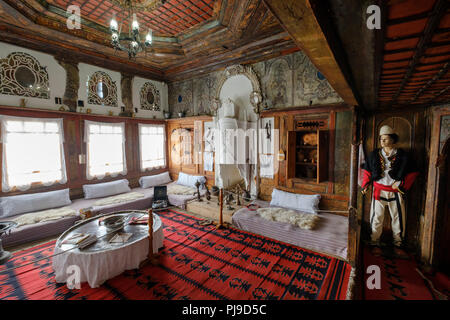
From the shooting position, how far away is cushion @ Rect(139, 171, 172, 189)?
7106mm

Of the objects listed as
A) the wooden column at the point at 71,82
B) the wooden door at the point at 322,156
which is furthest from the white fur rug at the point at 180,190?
the wooden door at the point at 322,156

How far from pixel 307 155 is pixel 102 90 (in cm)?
626

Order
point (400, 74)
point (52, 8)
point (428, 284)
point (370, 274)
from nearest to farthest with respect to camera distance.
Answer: point (400, 74), point (428, 284), point (370, 274), point (52, 8)

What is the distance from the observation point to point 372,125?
4062 mm

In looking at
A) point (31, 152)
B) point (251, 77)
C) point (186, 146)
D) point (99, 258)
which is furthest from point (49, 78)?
point (251, 77)

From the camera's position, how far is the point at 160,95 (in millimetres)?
7746

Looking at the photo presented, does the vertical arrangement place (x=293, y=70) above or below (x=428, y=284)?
above

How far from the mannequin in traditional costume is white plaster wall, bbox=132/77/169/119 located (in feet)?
22.5

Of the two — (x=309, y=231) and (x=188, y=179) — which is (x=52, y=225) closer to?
(x=188, y=179)

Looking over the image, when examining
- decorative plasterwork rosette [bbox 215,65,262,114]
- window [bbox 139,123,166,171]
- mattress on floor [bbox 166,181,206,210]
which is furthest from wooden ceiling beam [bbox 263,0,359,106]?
window [bbox 139,123,166,171]
